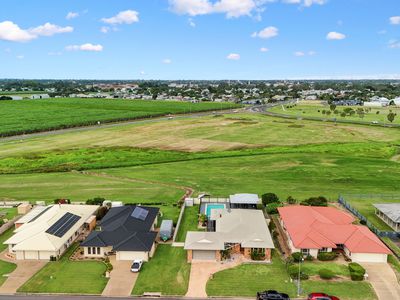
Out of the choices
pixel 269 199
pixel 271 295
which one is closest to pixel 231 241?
pixel 271 295

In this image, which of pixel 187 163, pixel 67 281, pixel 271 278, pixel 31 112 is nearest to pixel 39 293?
pixel 67 281

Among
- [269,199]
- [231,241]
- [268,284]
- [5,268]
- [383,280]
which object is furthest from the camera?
[269,199]

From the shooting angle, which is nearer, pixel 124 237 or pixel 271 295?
pixel 271 295

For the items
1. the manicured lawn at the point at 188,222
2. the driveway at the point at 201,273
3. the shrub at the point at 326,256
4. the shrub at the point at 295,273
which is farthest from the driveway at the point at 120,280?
the shrub at the point at 326,256

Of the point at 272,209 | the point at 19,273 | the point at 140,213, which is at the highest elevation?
the point at 140,213

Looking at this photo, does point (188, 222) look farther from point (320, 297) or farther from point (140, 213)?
point (320, 297)

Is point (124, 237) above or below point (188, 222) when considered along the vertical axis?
above
